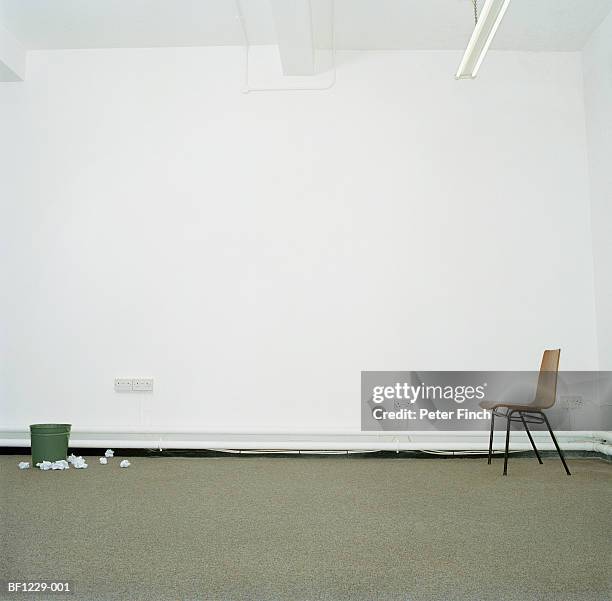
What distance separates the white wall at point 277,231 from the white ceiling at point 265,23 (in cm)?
15

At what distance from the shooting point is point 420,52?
5281mm

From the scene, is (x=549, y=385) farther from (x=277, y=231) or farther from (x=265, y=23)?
(x=265, y=23)

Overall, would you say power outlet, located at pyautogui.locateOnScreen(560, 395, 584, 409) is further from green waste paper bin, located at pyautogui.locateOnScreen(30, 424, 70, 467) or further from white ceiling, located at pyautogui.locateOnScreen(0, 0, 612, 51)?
green waste paper bin, located at pyautogui.locateOnScreen(30, 424, 70, 467)

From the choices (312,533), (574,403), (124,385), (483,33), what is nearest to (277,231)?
(124,385)

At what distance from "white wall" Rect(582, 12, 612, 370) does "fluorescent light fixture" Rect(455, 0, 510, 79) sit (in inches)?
55.2

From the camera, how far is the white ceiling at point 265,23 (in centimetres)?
473

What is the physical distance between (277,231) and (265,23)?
63.0 inches

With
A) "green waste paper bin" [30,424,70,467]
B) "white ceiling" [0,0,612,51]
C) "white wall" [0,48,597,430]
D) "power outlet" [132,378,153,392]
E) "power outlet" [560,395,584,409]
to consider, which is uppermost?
"white ceiling" [0,0,612,51]

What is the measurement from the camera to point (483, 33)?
12.1ft

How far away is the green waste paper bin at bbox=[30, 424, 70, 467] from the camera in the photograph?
443 cm

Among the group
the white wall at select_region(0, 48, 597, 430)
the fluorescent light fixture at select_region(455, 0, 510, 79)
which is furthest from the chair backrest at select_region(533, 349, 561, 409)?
the fluorescent light fixture at select_region(455, 0, 510, 79)

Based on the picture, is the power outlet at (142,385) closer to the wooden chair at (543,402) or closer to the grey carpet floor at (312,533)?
the grey carpet floor at (312,533)

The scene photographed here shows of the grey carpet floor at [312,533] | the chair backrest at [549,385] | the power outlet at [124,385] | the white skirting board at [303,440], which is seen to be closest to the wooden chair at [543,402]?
the chair backrest at [549,385]

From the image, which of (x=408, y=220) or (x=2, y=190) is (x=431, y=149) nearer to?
(x=408, y=220)
